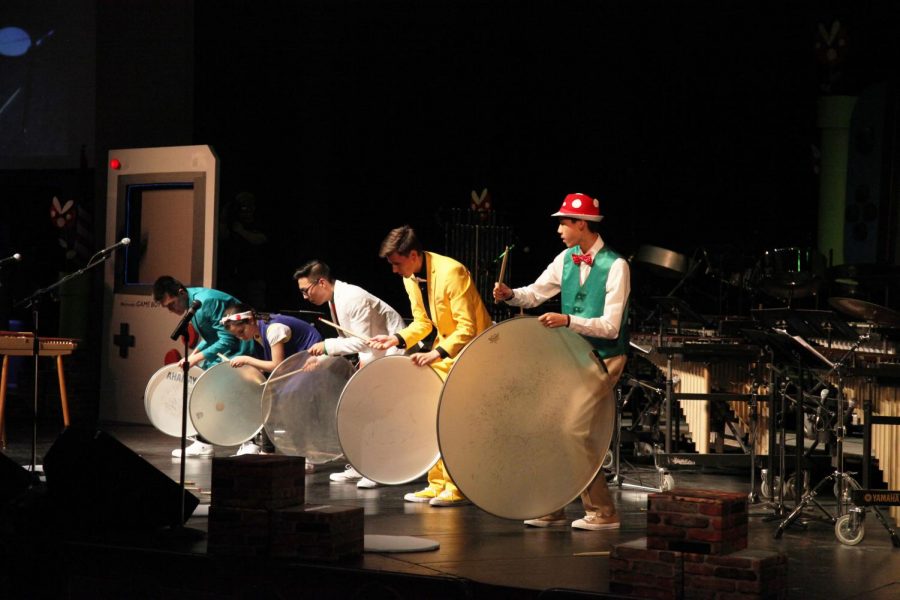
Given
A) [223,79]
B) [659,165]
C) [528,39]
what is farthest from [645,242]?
[223,79]

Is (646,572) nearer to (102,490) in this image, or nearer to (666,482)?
(102,490)

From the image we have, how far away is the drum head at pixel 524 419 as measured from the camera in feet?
17.7

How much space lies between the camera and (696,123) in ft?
40.1

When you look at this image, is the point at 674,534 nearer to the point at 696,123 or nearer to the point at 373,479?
the point at 373,479

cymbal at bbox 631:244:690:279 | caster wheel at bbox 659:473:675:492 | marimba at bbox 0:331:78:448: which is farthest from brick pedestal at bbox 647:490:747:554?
marimba at bbox 0:331:78:448

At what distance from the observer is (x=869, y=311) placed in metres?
5.48

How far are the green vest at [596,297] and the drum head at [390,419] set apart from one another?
3.30 feet

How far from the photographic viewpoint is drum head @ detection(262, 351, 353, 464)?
24.2ft

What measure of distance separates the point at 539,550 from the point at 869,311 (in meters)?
1.84

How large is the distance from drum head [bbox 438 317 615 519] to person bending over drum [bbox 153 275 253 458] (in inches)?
131

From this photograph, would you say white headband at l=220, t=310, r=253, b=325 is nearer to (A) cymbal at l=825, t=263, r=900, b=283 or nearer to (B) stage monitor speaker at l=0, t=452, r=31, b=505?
(B) stage monitor speaker at l=0, t=452, r=31, b=505

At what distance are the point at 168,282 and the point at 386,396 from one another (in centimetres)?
253

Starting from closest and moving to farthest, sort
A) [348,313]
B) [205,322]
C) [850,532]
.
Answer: [850,532] → [348,313] → [205,322]

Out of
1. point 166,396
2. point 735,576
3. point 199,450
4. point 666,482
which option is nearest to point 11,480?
point 166,396
